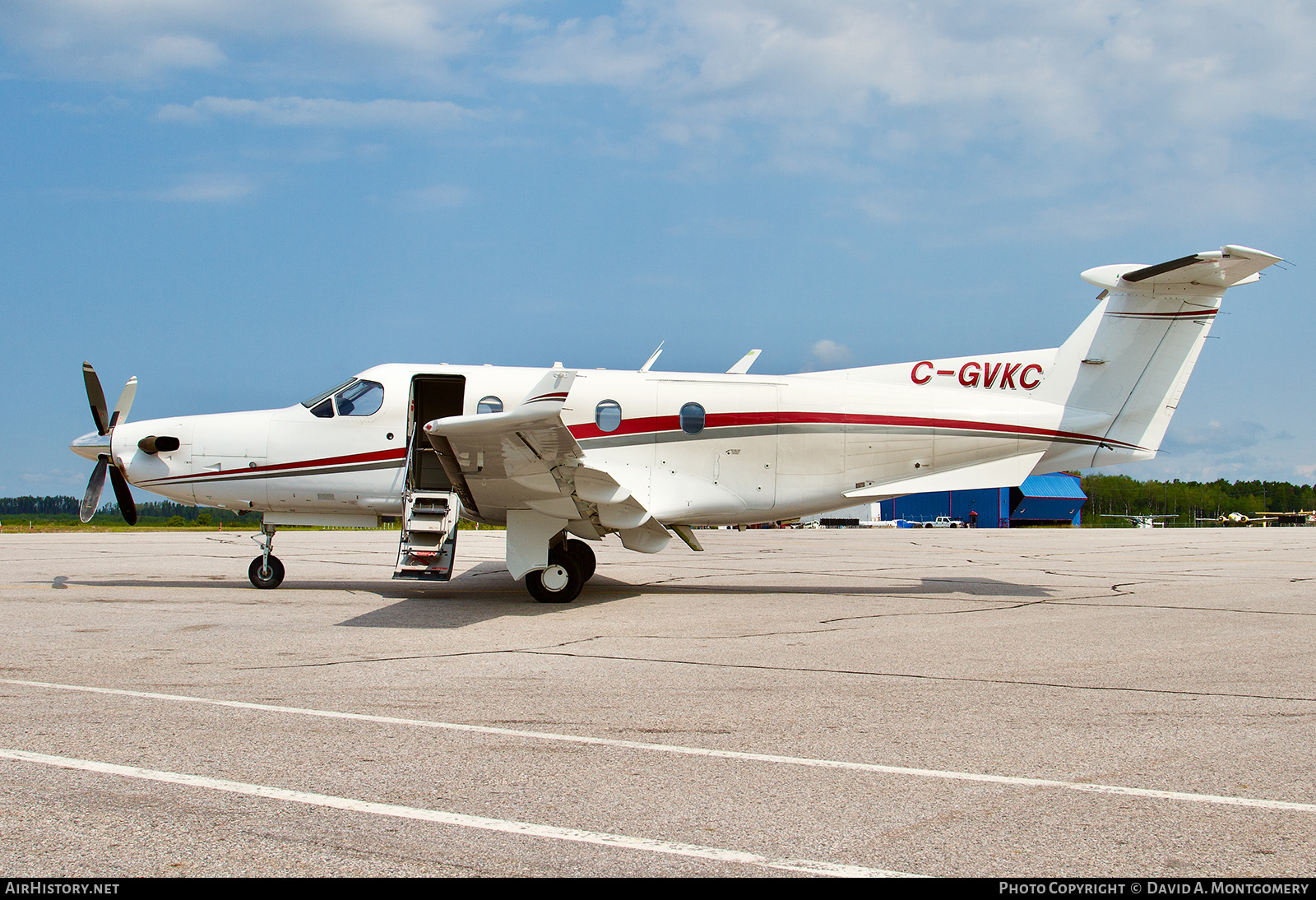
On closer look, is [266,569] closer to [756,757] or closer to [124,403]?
[124,403]

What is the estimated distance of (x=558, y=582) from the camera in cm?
1106

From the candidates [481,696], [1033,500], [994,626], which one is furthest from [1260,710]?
[1033,500]

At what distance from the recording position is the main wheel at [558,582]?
436 inches

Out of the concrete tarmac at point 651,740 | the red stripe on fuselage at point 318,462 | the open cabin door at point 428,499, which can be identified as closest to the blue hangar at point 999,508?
the open cabin door at point 428,499

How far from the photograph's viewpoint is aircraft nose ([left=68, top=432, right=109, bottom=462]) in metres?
12.2

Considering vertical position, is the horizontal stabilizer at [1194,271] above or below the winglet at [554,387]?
above

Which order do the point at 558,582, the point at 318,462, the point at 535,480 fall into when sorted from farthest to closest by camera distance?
the point at 318,462 < the point at 558,582 < the point at 535,480

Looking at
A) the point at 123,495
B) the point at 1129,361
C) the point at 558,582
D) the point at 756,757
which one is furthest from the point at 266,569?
the point at 1129,361

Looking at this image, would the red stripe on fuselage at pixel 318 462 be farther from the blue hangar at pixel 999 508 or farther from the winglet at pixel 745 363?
the blue hangar at pixel 999 508

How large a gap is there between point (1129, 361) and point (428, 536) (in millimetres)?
10063

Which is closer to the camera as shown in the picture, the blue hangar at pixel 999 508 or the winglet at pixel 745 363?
the winglet at pixel 745 363

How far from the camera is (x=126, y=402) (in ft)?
41.0

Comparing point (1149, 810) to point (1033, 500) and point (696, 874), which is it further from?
point (1033, 500)

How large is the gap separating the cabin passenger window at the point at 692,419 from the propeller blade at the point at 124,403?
794 cm
